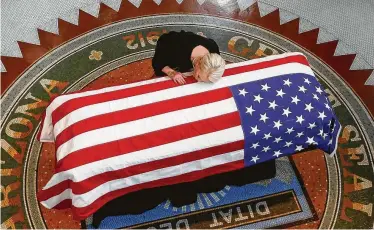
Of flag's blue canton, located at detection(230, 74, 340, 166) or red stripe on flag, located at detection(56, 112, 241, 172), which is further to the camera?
flag's blue canton, located at detection(230, 74, 340, 166)

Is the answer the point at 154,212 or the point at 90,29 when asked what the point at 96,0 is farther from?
the point at 154,212

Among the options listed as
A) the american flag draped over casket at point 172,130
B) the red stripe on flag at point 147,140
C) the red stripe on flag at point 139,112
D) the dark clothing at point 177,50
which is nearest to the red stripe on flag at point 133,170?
the american flag draped over casket at point 172,130

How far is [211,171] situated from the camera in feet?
11.3

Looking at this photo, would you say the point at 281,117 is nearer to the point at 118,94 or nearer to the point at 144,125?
the point at 144,125

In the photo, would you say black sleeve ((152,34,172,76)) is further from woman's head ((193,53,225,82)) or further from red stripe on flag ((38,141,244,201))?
red stripe on flag ((38,141,244,201))

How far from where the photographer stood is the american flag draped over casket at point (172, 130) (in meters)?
3.19

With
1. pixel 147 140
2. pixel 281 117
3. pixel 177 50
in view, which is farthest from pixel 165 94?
pixel 281 117

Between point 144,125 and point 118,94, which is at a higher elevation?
point 118,94

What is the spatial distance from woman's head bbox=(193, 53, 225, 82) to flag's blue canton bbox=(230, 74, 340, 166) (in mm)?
170

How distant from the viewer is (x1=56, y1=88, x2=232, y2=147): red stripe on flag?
327cm

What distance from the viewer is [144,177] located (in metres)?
3.28

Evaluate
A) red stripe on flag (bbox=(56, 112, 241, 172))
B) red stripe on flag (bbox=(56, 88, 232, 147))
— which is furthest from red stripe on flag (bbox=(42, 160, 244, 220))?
red stripe on flag (bbox=(56, 88, 232, 147))

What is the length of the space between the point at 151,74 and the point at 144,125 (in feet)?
5.15

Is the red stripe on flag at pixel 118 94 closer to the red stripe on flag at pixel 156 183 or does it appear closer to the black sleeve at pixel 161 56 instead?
the black sleeve at pixel 161 56
